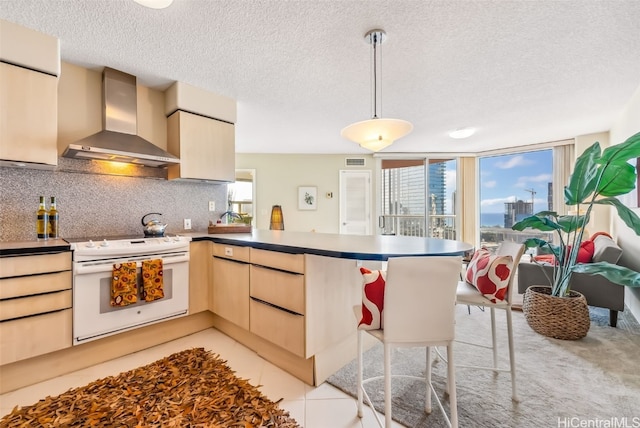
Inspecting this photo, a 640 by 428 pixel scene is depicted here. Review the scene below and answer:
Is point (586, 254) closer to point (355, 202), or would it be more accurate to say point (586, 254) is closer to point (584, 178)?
point (584, 178)

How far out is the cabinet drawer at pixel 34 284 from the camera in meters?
1.68

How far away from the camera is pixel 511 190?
576 centimetres

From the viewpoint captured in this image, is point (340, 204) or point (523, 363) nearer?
point (523, 363)

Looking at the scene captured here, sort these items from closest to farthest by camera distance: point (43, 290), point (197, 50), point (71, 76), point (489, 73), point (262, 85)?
point (43, 290) < point (197, 50) < point (71, 76) < point (489, 73) < point (262, 85)

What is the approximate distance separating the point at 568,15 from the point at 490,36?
45 centimetres

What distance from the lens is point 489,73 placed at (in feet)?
8.64

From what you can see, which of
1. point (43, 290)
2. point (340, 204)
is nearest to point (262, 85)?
point (43, 290)

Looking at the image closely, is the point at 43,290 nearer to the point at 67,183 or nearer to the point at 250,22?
the point at 67,183

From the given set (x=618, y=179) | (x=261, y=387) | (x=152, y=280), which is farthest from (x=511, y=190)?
(x=152, y=280)

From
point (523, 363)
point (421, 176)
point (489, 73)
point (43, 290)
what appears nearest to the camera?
point (43, 290)

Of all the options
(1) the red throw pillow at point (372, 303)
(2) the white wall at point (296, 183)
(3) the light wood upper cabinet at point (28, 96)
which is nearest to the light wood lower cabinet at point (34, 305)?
(3) the light wood upper cabinet at point (28, 96)

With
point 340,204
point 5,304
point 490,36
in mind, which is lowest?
point 5,304

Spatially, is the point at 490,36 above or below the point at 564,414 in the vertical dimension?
above

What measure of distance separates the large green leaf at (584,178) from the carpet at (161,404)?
2854mm
